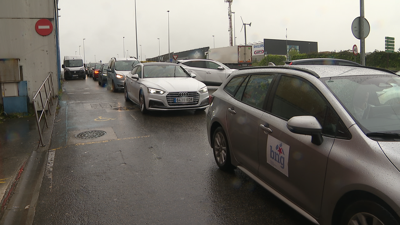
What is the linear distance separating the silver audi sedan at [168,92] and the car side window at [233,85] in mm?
4823

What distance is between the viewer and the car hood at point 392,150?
237 centimetres

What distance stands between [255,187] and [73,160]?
319 centimetres

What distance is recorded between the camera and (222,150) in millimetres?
4973

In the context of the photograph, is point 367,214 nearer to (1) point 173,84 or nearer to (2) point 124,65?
(1) point 173,84

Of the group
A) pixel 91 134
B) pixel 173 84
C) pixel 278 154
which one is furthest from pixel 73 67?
pixel 278 154

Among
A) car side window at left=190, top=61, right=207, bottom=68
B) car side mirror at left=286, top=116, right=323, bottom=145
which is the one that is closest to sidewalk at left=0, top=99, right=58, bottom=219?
car side mirror at left=286, top=116, right=323, bottom=145

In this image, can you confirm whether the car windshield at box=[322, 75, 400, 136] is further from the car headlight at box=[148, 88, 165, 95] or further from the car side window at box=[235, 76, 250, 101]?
the car headlight at box=[148, 88, 165, 95]

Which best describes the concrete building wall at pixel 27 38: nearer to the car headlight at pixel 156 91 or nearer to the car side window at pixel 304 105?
the car headlight at pixel 156 91

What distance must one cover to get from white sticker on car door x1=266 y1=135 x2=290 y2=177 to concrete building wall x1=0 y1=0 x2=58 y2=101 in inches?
328

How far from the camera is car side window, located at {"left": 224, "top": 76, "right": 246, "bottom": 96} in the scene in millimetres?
4817

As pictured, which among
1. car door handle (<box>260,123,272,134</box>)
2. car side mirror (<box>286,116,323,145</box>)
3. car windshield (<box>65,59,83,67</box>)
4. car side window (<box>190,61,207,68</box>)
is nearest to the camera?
car side mirror (<box>286,116,323,145</box>)

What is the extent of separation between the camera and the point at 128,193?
4355mm

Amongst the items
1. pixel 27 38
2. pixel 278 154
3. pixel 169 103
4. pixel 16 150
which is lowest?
pixel 16 150

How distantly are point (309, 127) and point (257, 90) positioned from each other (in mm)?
1470
